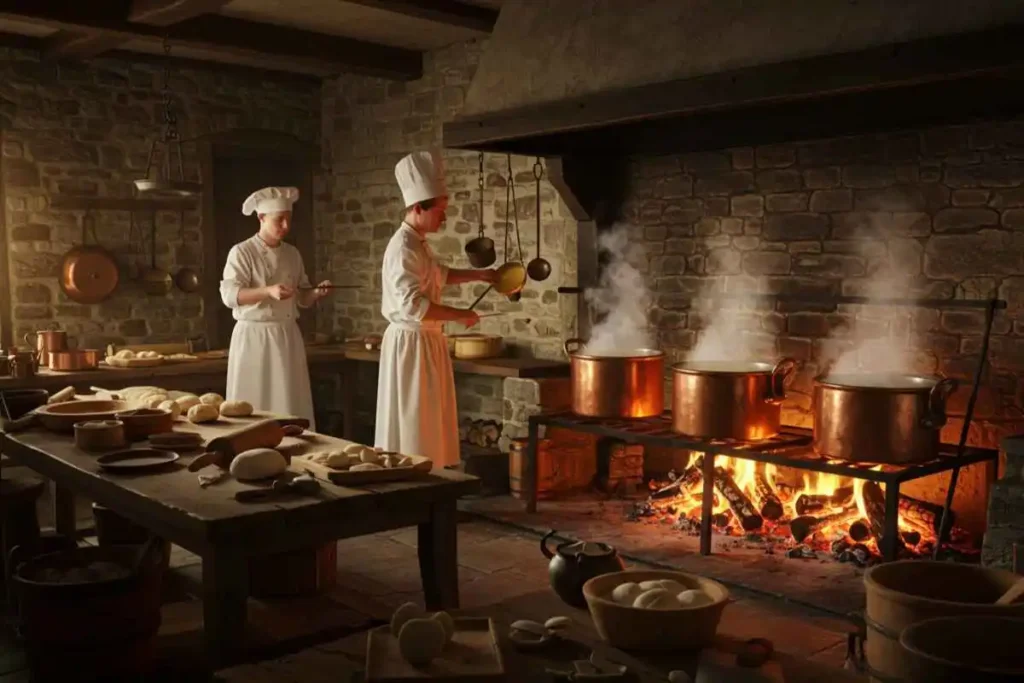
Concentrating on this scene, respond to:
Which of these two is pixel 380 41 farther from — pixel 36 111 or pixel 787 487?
pixel 787 487

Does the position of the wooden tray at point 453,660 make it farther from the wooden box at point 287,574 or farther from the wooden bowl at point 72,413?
the wooden bowl at point 72,413

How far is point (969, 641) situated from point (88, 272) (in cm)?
738

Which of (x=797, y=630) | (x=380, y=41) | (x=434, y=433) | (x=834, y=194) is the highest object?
(x=380, y=41)

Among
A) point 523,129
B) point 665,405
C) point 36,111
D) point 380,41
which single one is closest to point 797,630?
point 665,405

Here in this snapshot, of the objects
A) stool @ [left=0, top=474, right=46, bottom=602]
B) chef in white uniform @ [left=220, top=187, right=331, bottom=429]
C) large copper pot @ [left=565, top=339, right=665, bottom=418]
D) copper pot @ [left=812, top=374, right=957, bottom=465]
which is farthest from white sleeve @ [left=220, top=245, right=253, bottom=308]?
copper pot @ [left=812, top=374, right=957, bottom=465]

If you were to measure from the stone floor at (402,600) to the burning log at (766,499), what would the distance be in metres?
0.92

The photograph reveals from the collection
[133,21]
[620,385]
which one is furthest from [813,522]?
[133,21]

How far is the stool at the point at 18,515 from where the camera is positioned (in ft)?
14.7

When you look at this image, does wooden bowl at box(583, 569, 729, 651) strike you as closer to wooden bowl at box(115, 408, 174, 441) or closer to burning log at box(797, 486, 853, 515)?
wooden bowl at box(115, 408, 174, 441)

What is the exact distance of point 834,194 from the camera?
530 centimetres

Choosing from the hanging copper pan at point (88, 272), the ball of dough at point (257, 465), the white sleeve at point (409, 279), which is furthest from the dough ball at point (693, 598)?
the hanging copper pan at point (88, 272)

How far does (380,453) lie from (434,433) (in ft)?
7.05

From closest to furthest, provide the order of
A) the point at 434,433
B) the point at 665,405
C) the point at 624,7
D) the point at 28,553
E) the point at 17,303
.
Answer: the point at 28,553 → the point at 624,7 → the point at 434,433 → the point at 665,405 → the point at 17,303

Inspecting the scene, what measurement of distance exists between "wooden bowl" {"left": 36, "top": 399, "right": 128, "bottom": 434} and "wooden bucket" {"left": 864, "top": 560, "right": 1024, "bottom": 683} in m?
3.27
